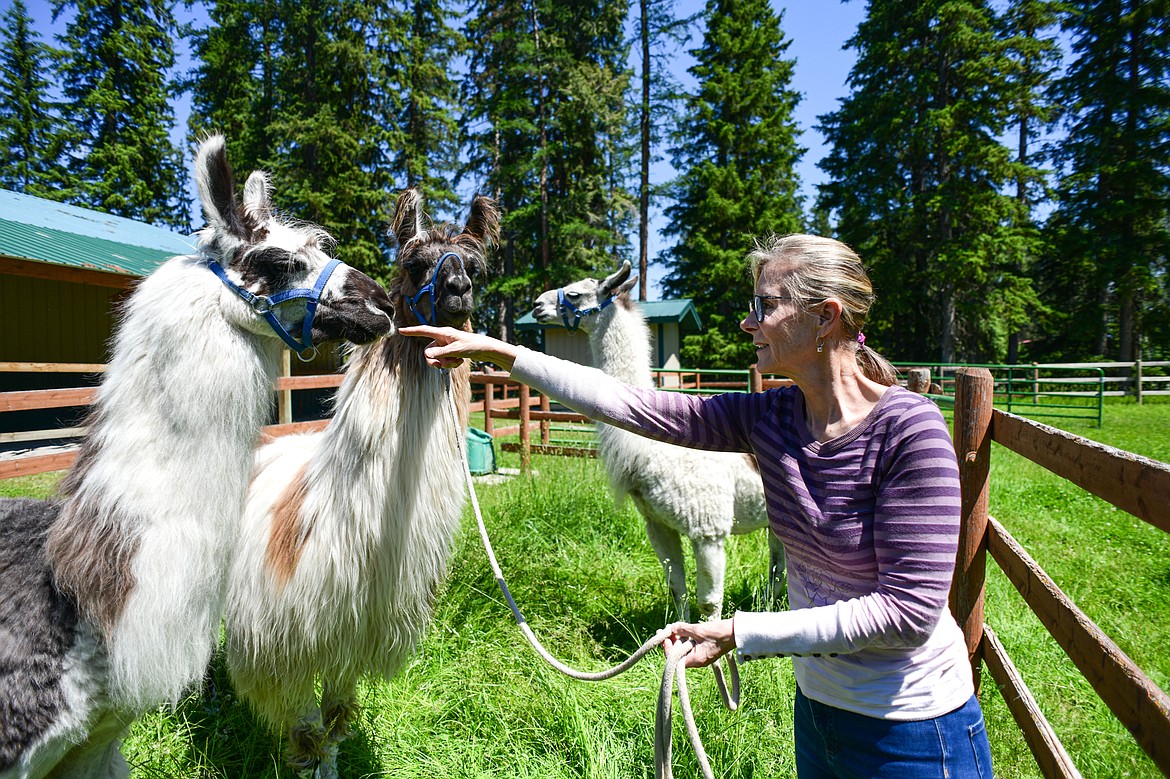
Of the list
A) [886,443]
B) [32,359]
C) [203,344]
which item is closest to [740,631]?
[886,443]

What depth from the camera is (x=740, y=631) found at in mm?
1320

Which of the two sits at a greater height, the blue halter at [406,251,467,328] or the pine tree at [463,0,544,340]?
the pine tree at [463,0,544,340]

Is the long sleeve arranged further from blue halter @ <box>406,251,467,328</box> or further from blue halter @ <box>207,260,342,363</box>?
blue halter @ <box>406,251,467,328</box>

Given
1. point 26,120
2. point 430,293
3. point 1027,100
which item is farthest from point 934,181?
point 26,120

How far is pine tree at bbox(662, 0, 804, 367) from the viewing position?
959 inches

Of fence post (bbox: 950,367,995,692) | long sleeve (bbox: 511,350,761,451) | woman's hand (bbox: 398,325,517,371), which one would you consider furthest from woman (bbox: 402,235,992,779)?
fence post (bbox: 950,367,995,692)

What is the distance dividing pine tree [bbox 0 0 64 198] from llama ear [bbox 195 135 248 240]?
26.7 metres

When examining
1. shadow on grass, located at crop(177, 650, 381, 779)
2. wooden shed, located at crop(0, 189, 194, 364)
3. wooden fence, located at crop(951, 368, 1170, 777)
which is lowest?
shadow on grass, located at crop(177, 650, 381, 779)

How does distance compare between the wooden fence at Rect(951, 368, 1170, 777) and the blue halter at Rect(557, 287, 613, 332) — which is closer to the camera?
the wooden fence at Rect(951, 368, 1170, 777)

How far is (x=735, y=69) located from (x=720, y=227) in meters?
6.51

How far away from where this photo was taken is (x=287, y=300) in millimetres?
1829

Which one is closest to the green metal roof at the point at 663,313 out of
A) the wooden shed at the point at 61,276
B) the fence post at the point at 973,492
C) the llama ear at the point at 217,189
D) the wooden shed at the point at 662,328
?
the wooden shed at the point at 662,328

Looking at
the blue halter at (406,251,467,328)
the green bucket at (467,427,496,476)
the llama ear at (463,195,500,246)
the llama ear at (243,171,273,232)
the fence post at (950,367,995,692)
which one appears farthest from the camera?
the green bucket at (467,427,496,476)

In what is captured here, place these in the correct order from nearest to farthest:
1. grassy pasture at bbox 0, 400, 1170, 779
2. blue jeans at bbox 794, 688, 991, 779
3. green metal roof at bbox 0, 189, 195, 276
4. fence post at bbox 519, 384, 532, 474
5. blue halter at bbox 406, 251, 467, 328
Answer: blue jeans at bbox 794, 688, 991, 779 → blue halter at bbox 406, 251, 467, 328 → grassy pasture at bbox 0, 400, 1170, 779 → green metal roof at bbox 0, 189, 195, 276 → fence post at bbox 519, 384, 532, 474
